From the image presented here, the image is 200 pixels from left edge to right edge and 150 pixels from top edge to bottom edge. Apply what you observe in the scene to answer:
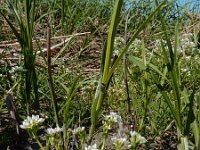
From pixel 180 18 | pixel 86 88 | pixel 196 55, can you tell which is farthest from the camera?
pixel 180 18

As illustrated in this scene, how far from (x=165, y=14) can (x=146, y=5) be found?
0.16 metres

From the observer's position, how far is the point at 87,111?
7.06 ft

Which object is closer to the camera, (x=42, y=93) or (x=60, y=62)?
(x=42, y=93)

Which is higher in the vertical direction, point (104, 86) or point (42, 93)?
point (104, 86)

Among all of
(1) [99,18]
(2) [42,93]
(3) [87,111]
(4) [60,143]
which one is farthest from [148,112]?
(1) [99,18]

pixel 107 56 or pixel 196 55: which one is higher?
pixel 107 56

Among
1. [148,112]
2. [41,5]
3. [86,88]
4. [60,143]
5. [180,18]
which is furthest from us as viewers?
[180,18]

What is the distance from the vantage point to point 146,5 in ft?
13.0

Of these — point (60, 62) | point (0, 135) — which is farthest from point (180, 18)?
point (0, 135)

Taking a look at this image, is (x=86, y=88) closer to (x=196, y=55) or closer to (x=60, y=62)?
(x=60, y=62)

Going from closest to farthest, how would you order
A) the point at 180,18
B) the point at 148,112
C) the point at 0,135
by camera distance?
1. the point at 0,135
2. the point at 148,112
3. the point at 180,18

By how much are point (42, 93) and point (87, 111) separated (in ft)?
0.81

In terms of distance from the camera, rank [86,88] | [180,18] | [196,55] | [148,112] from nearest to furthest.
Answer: [148,112] → [86,88] → [196,55] → [180,18]

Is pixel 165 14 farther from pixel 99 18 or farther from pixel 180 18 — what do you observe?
pixel 99 18
